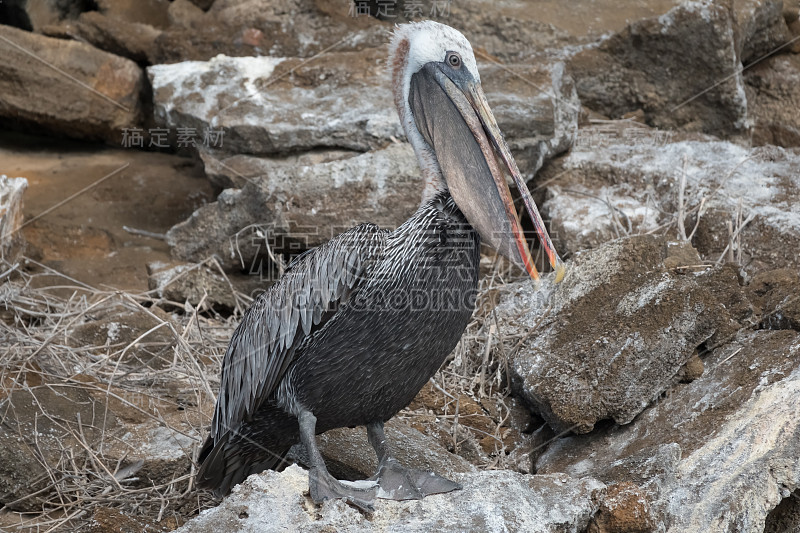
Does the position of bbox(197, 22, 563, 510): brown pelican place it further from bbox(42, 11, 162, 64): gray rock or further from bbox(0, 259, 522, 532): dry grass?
bbox(42, 11, 162, 64): gray rock

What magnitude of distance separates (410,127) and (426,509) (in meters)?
1.44

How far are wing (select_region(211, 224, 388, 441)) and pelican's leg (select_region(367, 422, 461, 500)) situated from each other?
0.52m

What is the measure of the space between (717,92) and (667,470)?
4.08 meters

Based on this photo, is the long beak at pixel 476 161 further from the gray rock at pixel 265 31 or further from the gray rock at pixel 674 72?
the gray rock at pixel 265 31

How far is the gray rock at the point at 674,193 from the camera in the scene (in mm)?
4926

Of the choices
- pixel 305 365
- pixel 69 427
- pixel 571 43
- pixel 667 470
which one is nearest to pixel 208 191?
pixel 571 43

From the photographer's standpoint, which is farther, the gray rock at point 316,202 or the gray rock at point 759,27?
the gray rock at point 759,27

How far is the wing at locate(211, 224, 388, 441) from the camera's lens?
130 inches

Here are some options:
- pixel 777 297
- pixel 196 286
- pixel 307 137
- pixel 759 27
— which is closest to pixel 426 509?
pixel 777 297

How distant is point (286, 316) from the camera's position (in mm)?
3410

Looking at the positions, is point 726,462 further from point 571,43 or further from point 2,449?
point 571,43

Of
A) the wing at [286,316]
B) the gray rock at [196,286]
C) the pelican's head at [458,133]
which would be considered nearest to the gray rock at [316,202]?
the gray rock at [196,286]

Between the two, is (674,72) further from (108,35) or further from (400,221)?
(108,35)

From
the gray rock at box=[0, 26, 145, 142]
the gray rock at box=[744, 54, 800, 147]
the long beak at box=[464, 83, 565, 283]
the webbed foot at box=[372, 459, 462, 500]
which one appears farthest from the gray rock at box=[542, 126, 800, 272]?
the gray rock at box=[0, 26, 145, 142]
